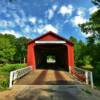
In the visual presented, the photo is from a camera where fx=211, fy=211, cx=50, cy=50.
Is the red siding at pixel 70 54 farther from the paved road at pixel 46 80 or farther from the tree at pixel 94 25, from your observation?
the paved road at pixel 46 80

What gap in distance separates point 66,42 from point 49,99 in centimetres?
1817

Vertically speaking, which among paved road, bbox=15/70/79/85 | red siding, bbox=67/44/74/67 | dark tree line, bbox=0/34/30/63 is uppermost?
dark tree line, bbox=0/34/30/63

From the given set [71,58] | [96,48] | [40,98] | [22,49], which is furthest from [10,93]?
[22,49]

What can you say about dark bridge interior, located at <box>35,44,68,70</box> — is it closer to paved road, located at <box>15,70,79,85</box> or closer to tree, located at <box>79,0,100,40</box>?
tree, located at <box>79,0,100,40</box>

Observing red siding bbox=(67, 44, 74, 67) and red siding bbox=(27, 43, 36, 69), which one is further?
red siding bbox=(27, 43, 36, 69)

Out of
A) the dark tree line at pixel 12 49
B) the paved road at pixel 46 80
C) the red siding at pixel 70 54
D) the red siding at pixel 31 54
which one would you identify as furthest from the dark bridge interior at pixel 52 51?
the dark tree line at pixel 12 49

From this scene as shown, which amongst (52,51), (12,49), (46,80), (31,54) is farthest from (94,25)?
(12,49)

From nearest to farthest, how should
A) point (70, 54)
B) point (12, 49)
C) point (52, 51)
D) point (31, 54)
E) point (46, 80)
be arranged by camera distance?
point (46, 80), point (70, 54), point (31, 54), point (52, 51), point (12, 49)

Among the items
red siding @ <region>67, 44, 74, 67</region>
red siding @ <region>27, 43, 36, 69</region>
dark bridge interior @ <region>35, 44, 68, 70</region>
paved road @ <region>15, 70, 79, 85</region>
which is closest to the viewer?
paved road @ <region>15, 70, 79, 85</region>

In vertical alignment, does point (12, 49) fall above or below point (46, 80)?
above

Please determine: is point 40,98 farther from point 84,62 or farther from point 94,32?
point 84,62

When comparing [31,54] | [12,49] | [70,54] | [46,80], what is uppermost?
[12,49]

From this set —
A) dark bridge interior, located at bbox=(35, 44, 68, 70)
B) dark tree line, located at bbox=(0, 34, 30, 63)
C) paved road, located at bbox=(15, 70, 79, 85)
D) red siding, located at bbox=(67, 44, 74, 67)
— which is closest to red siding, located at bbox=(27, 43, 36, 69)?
dark bridge interior, located at bbox=(35, 44, 68, 70)

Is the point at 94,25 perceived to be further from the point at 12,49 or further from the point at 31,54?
the point at 12,49
